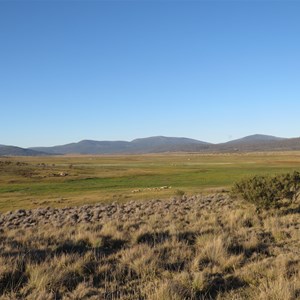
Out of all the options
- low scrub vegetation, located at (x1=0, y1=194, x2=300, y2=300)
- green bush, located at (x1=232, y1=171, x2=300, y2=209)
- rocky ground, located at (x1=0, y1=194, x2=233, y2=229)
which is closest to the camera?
low scrub vegetation, located at (x1=0, y1=194, x2=300, y2=300)

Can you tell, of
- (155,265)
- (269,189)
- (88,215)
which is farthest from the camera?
(88,215)

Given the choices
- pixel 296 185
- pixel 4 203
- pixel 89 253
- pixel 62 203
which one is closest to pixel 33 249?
pixel 89 253

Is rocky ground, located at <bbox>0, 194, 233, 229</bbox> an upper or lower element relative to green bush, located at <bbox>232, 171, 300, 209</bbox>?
lower

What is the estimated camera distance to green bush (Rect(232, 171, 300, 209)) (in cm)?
1897

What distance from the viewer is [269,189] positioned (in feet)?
63.3

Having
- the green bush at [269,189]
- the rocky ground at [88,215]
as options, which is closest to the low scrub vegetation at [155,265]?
Result: the green bush at [269,189]

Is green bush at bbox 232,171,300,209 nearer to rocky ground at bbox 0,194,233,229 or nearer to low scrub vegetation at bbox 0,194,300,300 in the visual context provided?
rocky ground at bbox 0,194,233,229

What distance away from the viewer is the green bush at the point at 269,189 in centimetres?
1897

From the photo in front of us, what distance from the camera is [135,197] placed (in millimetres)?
34125

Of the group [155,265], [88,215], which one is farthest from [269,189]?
[155,265]

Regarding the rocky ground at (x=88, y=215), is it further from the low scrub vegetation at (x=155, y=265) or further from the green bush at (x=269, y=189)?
the low scrub vegetation at (x=155, y=265)

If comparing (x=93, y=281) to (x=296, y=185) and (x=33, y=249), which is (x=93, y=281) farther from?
(x=296, y=185)

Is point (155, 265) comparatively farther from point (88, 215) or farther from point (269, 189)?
point (88, 215)

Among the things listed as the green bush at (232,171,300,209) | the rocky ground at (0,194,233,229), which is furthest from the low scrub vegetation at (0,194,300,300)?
the rocky ground at (0,194,233,229)
